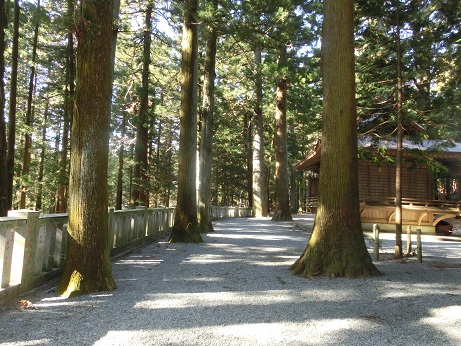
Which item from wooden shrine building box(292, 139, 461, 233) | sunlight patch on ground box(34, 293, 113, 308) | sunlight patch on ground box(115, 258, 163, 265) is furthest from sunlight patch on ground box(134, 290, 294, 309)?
wooden shrine building box(292, 139, 461, 233)

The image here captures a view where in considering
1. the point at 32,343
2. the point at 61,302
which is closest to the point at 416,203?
the point at 61,302

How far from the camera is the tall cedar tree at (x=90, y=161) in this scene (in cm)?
539

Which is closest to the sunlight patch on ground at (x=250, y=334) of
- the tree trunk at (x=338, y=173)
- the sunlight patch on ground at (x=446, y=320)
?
the sunlight patch on ground at (x=446, y=320)

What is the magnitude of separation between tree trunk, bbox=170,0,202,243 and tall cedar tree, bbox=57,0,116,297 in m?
6.34

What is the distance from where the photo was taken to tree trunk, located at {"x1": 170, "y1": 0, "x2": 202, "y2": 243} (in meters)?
12.1

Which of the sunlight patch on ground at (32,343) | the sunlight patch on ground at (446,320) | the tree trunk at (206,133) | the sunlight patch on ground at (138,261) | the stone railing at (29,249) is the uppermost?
the tree trunk at (206,133)

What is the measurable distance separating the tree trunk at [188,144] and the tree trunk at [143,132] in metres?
4.45

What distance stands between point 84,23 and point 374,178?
16722mm

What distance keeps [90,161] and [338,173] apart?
173 inches

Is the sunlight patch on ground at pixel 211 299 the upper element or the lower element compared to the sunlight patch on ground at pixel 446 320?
lower

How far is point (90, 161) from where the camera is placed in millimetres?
5520

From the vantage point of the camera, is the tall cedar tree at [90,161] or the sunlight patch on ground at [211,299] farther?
the tall cedar tree at [90,161]

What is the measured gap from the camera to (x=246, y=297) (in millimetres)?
5410

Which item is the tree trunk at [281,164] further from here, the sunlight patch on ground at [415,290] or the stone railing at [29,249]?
the stone railing at [29,249]
